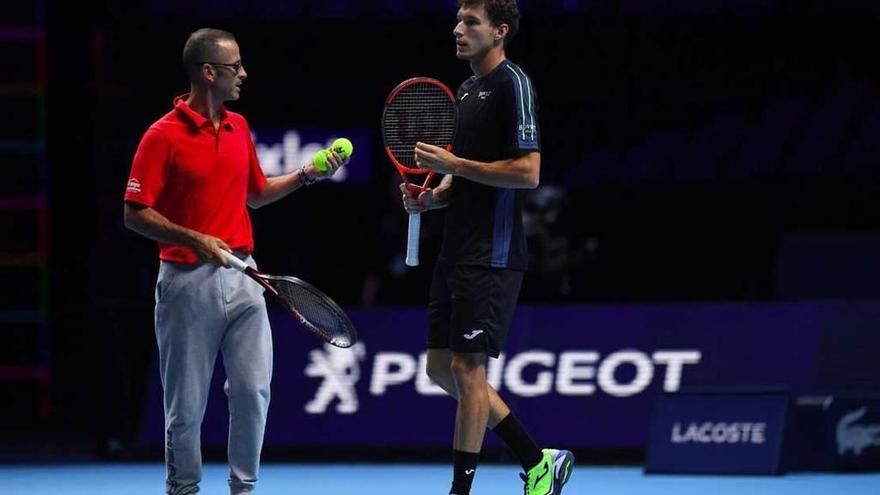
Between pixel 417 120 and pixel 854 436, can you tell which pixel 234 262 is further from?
pixel 854 436

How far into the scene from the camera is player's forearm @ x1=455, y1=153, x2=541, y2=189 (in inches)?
223

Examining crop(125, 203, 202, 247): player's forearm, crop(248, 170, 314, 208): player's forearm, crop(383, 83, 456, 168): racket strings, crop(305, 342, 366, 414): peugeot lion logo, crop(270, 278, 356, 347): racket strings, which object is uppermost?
crop(383, 83, 456, 168): racket strings

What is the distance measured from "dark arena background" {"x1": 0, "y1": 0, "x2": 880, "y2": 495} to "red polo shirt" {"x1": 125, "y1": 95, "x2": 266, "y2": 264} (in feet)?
8.23

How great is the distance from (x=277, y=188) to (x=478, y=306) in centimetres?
90

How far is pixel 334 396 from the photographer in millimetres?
8633

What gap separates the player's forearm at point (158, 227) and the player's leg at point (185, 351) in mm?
151

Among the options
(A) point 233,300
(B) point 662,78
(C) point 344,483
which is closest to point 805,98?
(B) point 662,78

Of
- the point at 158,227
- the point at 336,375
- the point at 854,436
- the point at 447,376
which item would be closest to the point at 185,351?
the point at 158,227

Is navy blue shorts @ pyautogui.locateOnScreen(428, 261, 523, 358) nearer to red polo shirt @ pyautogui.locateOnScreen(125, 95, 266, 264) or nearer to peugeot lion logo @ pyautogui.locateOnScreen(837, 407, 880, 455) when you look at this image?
red polo shirt @ pyautogui.locateOnScreen(125, 95, 266, 264)

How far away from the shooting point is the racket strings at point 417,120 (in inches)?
230

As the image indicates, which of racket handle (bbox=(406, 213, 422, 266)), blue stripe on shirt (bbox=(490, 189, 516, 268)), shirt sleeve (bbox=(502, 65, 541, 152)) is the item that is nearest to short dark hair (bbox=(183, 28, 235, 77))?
racket handle (bbox=(406, 213, 422, 266))

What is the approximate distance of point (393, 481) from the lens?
7.95 meters

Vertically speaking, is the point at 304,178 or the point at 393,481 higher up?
the point at 304,178

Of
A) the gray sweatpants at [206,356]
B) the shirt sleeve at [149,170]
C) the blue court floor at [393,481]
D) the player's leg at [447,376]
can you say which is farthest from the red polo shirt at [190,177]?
the blue court floor at [393,481]
